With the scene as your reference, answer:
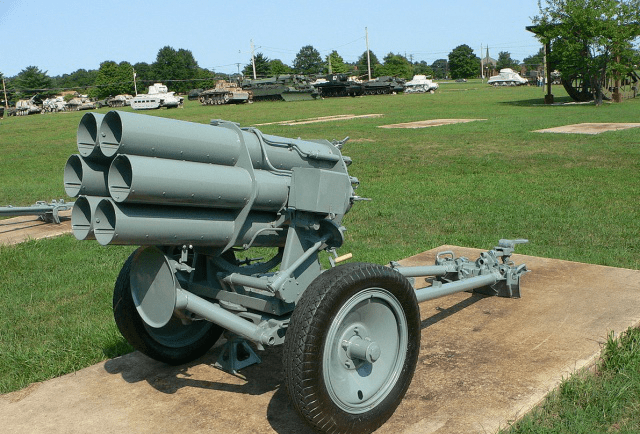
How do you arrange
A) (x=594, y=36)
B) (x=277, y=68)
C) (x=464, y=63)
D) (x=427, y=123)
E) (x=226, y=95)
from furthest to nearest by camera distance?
(x=464, y=63), (x=277, y=68), (x=226, y=95), (x=594, y=36), (x=427, y=123)

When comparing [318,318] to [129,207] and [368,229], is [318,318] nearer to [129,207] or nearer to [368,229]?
[129,207]

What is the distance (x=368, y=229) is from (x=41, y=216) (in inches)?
163

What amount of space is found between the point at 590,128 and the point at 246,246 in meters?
16.8

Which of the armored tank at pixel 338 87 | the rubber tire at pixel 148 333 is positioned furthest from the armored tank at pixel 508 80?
the rubber tire at pixel 148 333

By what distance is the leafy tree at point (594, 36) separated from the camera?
29.3m

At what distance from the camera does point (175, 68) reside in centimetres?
11319

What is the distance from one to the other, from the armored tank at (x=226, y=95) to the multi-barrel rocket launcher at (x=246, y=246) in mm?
46297

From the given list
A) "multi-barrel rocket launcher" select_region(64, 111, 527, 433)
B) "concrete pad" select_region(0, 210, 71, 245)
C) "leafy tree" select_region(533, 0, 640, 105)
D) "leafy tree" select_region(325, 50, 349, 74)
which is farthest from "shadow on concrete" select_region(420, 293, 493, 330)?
"leafy tree" select_region(325, 50, 349, 74)

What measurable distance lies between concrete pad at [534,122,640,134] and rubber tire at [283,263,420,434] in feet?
51.7

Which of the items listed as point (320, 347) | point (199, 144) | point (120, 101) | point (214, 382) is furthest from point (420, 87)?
point (320, 347)

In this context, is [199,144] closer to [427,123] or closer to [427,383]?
[427,383]

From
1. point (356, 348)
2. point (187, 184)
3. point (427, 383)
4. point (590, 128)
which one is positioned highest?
point (187, 184)

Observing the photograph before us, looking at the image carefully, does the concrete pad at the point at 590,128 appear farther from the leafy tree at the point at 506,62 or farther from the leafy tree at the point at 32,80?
the leafy tree at the point at 506,62

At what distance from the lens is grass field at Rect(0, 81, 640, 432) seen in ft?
15.4
